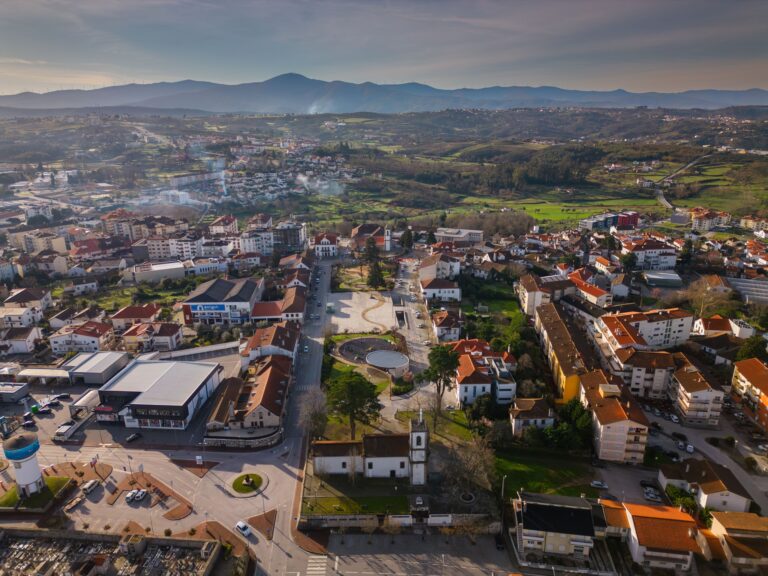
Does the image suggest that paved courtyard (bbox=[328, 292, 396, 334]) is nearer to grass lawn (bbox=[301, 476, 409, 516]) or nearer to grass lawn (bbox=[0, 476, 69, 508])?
grass lawn (bbox=[301, 476, 409, 516])

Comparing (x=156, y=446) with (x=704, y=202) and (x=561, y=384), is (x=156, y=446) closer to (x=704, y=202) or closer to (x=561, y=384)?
(x=561, y=384)

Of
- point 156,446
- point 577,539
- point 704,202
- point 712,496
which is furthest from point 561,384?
point 704,202

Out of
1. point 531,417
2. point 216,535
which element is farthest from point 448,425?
point 216,535

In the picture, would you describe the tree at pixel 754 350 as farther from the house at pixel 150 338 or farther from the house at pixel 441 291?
the house at pixel 150 338

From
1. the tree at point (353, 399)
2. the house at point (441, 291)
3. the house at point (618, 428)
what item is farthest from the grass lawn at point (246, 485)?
the house at point (441, 291)

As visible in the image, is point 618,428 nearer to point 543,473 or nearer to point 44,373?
point 543,473

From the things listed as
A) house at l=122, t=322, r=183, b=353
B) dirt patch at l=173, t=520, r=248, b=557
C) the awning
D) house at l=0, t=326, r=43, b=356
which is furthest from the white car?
house at l=0, t=326, r=43, b=356

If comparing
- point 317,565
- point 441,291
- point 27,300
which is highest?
point 27,300
